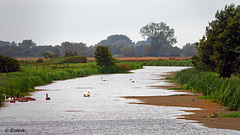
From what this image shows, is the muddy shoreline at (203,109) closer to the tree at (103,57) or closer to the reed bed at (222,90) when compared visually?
the reed bed at (222,90)

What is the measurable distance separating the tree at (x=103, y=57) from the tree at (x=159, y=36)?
89.7 m

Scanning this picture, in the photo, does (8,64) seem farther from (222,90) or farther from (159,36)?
(159,36)

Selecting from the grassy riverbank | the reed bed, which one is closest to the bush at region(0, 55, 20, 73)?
the grassy riverbank

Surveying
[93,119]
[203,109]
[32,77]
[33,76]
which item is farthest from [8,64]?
[203,109]

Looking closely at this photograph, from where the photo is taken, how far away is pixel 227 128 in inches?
547

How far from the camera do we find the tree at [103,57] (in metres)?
64.8

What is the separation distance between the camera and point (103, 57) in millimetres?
65000

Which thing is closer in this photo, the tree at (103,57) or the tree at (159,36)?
the tree at (103,57)

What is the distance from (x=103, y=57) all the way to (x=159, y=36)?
9434 cm

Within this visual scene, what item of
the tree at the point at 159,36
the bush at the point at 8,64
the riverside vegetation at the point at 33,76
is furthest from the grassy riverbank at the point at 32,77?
the tree at the point at 159,36

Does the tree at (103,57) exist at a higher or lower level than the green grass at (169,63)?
higher

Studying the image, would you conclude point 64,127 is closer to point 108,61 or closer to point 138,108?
point 138,108

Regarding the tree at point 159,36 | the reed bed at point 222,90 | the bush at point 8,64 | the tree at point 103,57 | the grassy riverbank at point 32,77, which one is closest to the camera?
the reed bed at point 222,90

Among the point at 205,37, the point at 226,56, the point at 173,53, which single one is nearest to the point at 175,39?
the point at 173,53
